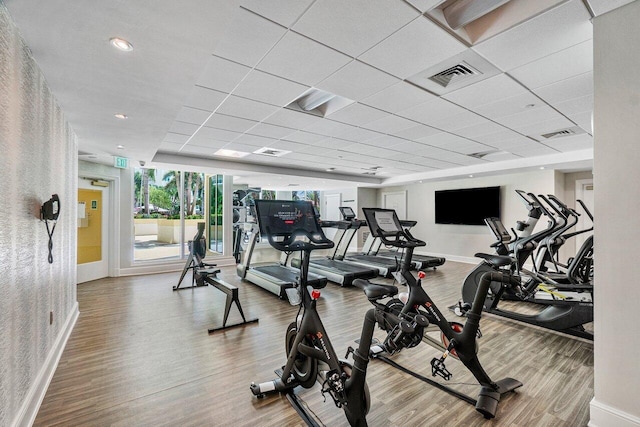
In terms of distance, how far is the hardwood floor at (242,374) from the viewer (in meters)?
1.96

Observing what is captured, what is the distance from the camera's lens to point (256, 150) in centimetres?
568

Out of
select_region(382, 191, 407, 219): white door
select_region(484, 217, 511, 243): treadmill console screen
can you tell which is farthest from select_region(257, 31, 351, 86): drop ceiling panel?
select_region(382, 191, 407, 219): white door

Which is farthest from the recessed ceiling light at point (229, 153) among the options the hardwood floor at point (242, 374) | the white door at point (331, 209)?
the white door at point (331, 209)

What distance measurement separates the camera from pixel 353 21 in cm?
195

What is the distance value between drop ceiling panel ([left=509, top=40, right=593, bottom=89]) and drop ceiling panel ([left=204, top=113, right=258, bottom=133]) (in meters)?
3.03

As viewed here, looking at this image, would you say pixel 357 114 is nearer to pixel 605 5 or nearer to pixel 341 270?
pixel 605 5

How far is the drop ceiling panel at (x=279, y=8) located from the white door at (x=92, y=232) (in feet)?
17.8

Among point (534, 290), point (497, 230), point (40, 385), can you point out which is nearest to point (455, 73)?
point (497, 230)

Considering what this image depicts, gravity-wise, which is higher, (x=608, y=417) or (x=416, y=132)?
(x=416, y=132)

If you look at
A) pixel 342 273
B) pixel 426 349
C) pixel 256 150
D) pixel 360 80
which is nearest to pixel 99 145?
pixel 256 150

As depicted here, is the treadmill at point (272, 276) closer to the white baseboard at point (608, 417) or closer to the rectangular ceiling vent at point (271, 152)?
the rectangular ceiling vent at point (271, 152)

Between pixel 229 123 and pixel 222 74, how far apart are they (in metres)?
1.43

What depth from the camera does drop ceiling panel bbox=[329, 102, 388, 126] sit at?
3.55 m

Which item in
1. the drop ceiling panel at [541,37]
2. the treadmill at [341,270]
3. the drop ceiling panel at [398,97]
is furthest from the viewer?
the treadmill at [341,270]
